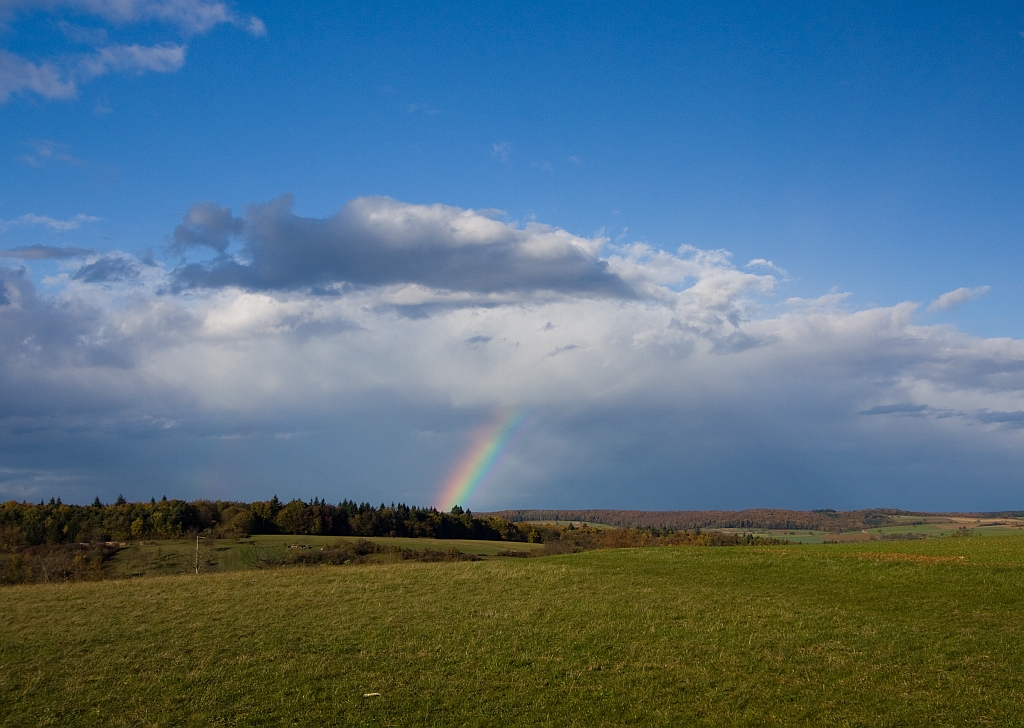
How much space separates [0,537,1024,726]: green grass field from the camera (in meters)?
12.8

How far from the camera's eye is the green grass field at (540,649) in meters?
12.8

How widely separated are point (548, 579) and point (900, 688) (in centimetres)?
1650

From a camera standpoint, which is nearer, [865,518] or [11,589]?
[11,589]

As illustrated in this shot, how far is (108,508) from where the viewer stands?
104000 mm

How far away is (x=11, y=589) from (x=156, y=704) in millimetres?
21872

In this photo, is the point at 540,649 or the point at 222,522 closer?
the point at 540,649

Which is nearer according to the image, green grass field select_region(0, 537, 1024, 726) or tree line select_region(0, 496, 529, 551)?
green grass field select_region(0, 537, 1024, 726)

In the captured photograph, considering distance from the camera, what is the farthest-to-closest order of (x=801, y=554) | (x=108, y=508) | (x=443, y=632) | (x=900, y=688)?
(x=108, y=508)
(x=801, y=554)
(x=443, y=632)
(x=900, y=688)

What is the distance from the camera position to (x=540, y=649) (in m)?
17.2

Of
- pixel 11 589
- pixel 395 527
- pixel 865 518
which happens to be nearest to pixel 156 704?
pixel 11 589

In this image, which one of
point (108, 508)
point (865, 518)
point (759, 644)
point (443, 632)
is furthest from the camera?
point (865, 518)

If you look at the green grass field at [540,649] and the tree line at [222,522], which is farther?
the tree line at [222,522]

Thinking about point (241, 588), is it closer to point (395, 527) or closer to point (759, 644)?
point (759, 644)

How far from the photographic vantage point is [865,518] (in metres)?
152
